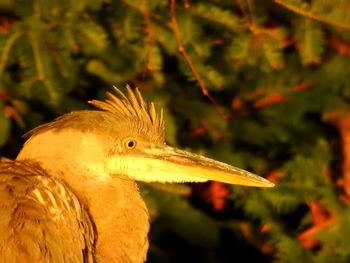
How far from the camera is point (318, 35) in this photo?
446 centimetres

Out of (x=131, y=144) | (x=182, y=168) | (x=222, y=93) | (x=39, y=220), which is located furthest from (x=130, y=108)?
(x=222, y=93)

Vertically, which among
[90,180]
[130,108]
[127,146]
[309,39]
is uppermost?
[309,39]

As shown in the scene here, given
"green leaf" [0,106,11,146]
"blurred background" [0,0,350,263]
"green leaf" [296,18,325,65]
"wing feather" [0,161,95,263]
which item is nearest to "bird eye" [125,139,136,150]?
"wing feather" [0,161,95,263]

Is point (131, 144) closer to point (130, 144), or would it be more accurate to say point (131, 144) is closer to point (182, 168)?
point (130, 144)

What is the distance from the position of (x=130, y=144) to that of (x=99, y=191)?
0.71 ft

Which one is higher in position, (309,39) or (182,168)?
(309,39)

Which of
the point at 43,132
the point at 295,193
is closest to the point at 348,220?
the point at 295,193

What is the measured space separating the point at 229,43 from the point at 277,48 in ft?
1.14

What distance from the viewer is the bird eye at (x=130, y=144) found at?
3.77m

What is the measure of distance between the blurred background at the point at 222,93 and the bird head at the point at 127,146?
1.54 feet

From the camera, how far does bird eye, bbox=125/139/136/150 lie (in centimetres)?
377

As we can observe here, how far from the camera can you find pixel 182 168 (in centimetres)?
375

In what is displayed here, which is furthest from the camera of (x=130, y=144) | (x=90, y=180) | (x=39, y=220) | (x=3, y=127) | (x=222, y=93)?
(x=222, y=93)

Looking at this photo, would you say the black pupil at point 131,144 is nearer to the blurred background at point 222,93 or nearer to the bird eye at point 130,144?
the bird eye at point 130,144
